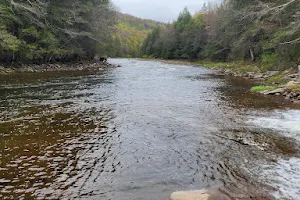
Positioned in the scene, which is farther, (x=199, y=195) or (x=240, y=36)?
(x=240, y=36)

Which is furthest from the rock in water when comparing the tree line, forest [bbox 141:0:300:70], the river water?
the tree line

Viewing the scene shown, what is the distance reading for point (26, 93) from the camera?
50.6 ft

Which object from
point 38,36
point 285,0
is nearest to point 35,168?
point 285,0

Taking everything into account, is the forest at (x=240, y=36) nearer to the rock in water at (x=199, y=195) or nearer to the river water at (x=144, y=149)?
the river water at (x=144, y=149)

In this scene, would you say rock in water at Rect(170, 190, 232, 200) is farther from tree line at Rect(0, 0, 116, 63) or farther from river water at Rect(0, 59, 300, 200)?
tree line at Rect(0, 0, 116, 63)

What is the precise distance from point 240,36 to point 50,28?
27648 millimetres

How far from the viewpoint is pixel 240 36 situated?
3875cm

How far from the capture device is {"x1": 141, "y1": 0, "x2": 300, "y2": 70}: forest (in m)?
23.6

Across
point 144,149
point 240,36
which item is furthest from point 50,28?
point 144,149

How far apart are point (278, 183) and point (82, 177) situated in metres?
4.10

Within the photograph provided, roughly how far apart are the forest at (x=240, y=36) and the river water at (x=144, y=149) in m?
11.3

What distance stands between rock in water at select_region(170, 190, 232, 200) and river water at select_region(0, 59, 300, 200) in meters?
0.25

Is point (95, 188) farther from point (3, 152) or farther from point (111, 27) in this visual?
point (111, 27)

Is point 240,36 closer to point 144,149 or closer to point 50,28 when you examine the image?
point 50,28
